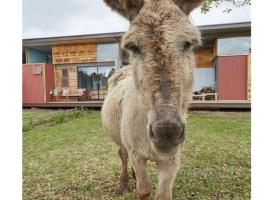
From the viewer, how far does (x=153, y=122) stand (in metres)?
1.39

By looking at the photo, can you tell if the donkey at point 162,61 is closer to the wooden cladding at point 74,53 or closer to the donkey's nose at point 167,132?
the donkey's nose at point 167,132

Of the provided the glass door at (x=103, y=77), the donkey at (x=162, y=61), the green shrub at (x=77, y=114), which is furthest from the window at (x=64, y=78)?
the donkey at (x=162, y=61)

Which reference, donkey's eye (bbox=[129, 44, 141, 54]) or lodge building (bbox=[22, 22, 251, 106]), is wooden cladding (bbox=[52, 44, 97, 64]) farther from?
donkey's eye (bbox=[129, 44, 141, 54])

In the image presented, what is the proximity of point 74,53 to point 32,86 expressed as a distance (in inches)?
94.7

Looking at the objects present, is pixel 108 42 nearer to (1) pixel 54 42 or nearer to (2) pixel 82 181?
(1) pixel 54 42

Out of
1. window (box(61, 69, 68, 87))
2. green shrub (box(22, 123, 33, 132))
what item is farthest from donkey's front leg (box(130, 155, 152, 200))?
window (box(61, 69, 68, 87))

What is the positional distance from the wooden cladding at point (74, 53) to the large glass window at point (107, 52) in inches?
7.5

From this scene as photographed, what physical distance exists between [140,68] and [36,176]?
2.82 metres

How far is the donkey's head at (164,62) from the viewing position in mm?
1373

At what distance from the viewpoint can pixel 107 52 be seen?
13.7m

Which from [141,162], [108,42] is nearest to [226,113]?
[108,42]

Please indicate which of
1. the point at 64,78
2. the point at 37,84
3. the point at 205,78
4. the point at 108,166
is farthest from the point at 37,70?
the point at 108,166

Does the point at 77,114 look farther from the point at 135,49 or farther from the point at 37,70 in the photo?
the point at 135,49

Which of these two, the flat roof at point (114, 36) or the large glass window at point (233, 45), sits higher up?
the flat roof at point (114, 36)
